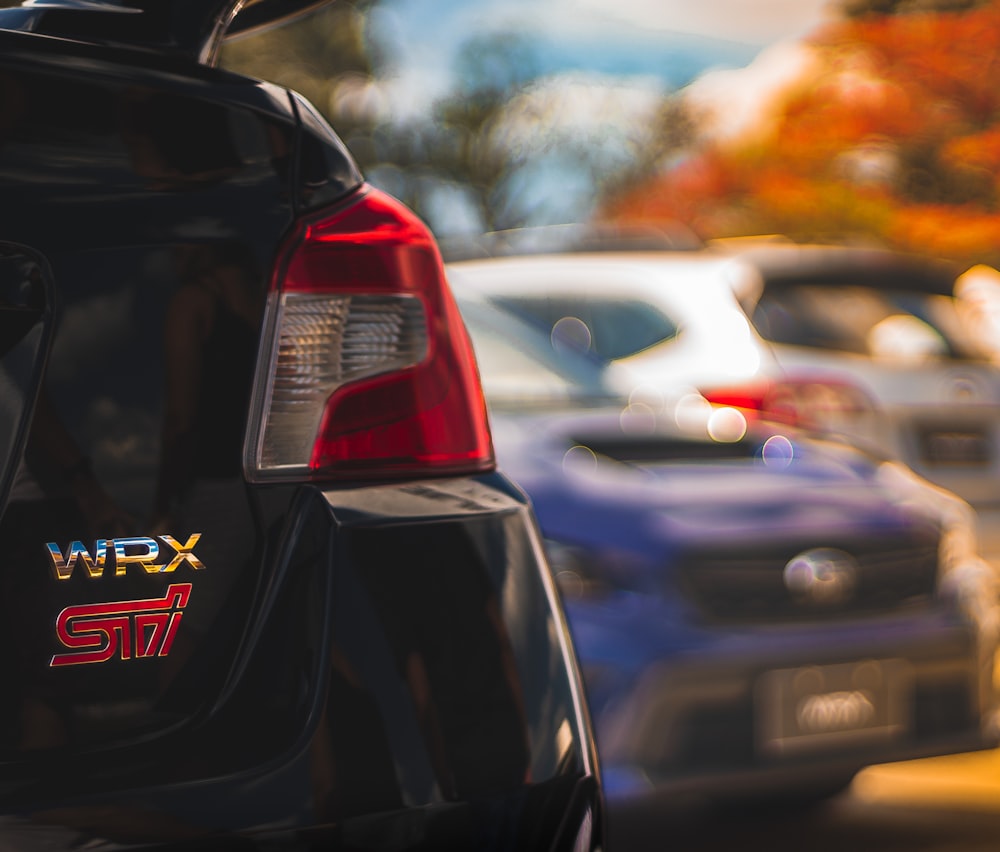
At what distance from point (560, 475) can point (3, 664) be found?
88.5 inches

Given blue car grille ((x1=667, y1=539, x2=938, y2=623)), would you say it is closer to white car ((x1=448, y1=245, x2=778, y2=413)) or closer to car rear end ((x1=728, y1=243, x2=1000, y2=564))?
white car ((x1=448, y1=245, x2=778, y2=413))

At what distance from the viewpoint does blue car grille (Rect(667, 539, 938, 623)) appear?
10.9 ft

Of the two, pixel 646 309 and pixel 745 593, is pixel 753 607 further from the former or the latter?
pixel 646 309

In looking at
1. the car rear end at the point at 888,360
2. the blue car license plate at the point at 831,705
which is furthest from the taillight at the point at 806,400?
the blue car license plate at the point at 831,705

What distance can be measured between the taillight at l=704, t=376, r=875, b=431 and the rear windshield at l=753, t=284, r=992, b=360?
25 cm

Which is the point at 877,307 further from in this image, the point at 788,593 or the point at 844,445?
the point at 788,593

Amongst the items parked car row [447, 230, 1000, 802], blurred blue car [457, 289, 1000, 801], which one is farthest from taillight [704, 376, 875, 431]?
blurred blue car [457, 289, 1000, 801]

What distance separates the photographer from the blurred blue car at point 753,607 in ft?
10.5

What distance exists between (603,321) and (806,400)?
0.84 m

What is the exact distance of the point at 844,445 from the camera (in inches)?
167

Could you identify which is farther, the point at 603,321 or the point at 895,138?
the point at 895,138

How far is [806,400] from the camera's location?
5.98 metres

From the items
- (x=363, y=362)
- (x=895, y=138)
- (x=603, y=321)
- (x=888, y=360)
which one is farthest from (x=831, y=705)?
(x=895, y=138)

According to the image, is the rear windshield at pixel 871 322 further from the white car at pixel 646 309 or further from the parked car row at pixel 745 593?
the parked car row at pixel 745 593
